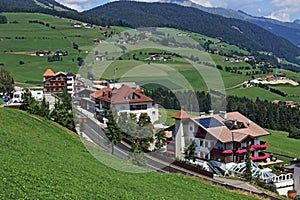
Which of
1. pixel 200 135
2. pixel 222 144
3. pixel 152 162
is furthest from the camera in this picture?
pixel 200 135

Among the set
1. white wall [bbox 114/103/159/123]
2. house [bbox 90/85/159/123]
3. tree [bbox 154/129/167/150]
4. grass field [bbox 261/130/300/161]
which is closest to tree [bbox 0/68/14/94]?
house [bbox 90/85/159/123]

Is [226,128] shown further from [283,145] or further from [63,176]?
[63,176]

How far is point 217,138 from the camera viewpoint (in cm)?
4334

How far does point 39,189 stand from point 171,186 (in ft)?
30.7

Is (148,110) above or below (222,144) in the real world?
above

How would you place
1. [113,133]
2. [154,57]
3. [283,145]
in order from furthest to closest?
[154,57], [283,145], [113,133]

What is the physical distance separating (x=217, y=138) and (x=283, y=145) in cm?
2478

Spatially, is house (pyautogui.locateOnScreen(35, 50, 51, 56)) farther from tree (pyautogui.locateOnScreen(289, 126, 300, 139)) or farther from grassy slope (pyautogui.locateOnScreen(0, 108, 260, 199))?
grassy slope (pyautogui.locateOnScreen(0, 108, 260, 199))

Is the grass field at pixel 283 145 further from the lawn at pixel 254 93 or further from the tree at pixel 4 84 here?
the tree at pixel 4 84

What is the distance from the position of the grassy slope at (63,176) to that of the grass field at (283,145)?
31963mm

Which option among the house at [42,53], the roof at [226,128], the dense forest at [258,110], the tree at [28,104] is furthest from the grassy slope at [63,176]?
the house at [42,53]

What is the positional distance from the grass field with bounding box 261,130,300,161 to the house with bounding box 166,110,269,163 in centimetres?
952

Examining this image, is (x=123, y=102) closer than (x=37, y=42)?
Yes

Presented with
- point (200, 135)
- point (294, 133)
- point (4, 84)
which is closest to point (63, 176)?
point (200, 135)
